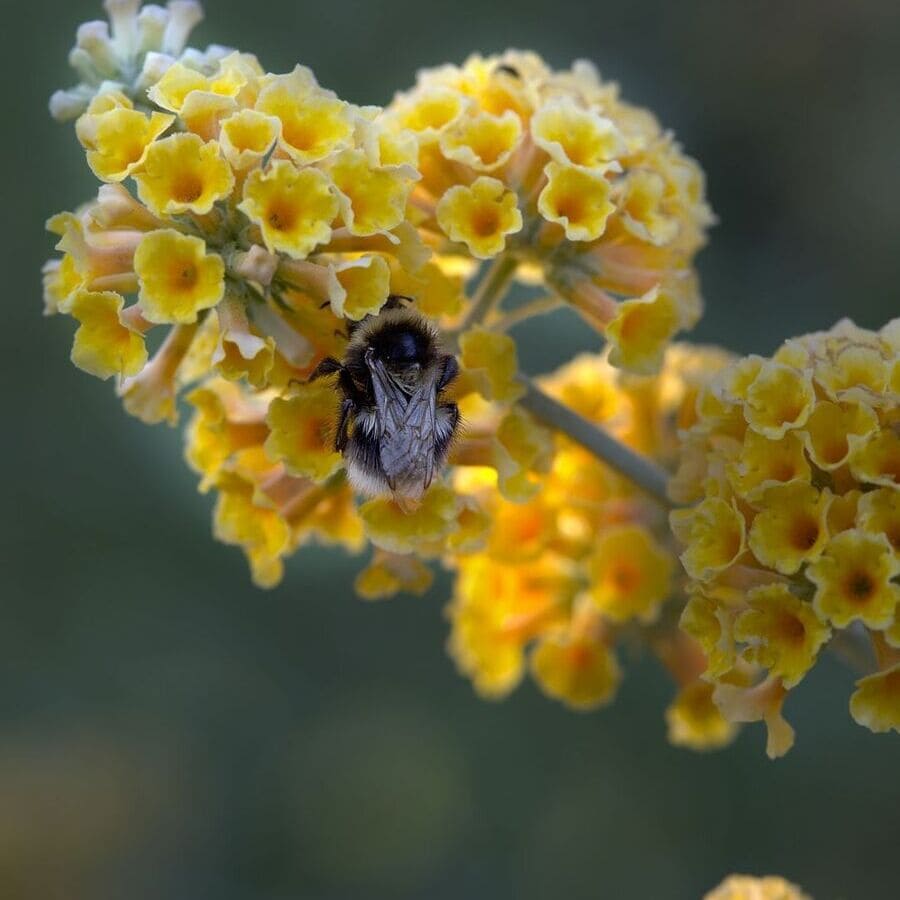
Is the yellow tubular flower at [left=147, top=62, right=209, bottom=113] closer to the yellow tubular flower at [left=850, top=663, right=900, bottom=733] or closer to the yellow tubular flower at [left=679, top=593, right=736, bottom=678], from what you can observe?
the yellow tubular flower at [left=679, top=593, right=736, bottom=678]

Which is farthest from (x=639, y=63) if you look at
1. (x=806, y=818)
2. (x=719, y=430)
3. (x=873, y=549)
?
(x=873, y=549)

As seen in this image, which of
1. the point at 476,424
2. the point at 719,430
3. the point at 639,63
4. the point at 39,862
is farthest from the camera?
the point at 639,63

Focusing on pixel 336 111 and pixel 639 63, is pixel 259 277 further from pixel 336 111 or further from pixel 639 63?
pixel 639 63

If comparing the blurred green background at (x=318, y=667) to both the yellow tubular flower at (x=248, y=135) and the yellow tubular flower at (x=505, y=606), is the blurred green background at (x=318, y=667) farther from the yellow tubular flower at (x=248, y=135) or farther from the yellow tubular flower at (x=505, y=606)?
the yellow tubular flower at (x=248, y=135)

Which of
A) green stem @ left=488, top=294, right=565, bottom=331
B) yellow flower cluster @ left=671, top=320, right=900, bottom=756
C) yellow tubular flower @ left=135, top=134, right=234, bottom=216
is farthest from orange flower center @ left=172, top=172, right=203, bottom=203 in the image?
yellow flower cluster @ left=671, top=320, right=900, bottom=756

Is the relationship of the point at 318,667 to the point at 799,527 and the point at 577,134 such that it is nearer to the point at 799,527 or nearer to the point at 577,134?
the point at 577,134

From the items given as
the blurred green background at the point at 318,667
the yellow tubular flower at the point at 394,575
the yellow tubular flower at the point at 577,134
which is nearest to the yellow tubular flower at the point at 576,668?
the yellow tubular flower at the point at 394,575
